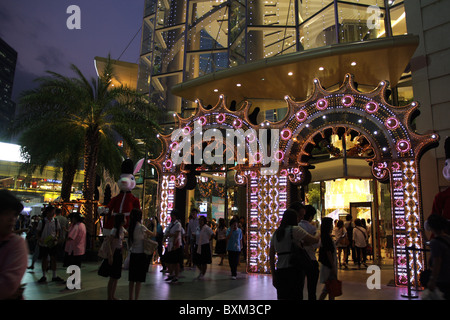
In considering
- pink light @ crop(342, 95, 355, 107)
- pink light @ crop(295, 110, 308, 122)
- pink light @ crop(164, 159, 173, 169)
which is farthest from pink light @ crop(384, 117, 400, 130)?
pink light @ crop(164, 159, 173, 169)

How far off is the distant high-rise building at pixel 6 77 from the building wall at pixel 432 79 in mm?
148939

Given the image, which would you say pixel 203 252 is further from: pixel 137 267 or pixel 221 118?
pixel 221 118

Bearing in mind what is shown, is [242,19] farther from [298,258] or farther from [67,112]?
[298,258]

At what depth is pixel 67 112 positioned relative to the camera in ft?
47.7

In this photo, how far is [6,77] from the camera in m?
142

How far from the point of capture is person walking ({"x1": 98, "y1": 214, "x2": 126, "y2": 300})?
21.8 ft

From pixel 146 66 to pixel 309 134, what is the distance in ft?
59.9

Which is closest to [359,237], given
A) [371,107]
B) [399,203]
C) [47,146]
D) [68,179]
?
[399,203]

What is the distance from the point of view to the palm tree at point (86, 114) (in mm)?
14180

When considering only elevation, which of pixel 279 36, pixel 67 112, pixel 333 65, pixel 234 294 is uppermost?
pixel 279 36

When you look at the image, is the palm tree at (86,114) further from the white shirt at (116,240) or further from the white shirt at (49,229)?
the white shirt at (116,240)

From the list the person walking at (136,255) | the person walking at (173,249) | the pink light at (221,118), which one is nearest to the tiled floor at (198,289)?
the person walking at (173,249)

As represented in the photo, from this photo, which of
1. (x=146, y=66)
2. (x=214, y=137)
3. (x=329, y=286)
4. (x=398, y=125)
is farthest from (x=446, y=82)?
(x=146, y=66)

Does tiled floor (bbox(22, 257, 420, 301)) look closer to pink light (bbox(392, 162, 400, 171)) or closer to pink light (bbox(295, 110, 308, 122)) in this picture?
pink light (bbox(392, 162, 400, 171))
